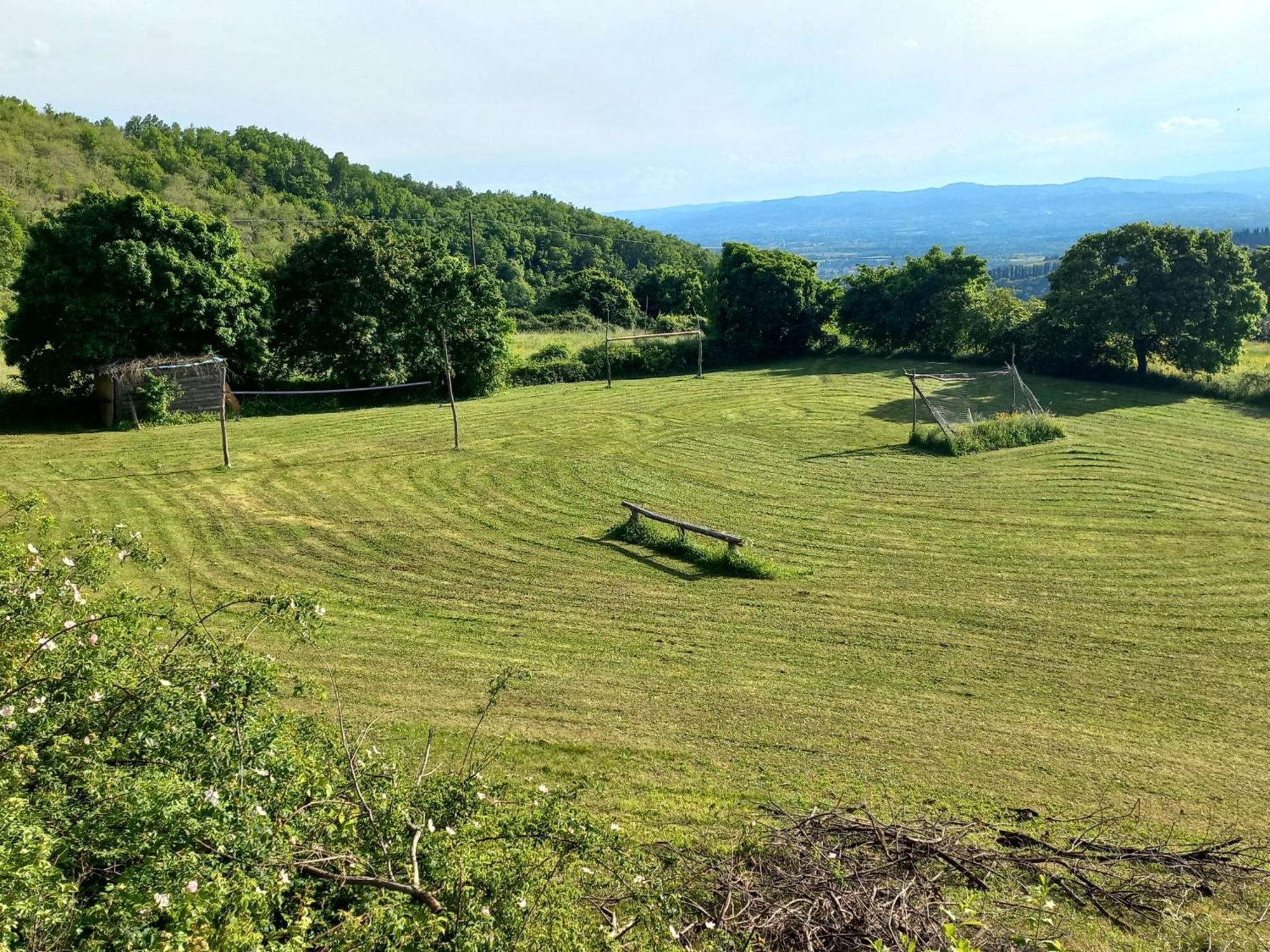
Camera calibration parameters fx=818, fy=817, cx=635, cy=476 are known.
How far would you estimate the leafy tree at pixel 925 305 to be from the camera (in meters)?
35.8

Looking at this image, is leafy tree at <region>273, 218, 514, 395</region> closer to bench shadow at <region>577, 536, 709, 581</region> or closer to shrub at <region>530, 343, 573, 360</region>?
shrub at <region>530, 343, 573, 360</region>

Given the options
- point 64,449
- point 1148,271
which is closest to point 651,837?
point 64,449

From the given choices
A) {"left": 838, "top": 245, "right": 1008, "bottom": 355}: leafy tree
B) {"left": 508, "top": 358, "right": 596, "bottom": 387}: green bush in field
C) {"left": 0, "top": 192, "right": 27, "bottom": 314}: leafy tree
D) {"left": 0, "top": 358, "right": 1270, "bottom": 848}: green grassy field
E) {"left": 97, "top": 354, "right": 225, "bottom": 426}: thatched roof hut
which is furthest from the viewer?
{"left": 0, "top": 192, "right": 27, "bottom": 314}: leafy tree

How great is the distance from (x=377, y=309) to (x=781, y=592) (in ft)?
69.8

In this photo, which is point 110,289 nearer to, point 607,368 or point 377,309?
point 377,309

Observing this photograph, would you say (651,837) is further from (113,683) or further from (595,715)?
(113,683)

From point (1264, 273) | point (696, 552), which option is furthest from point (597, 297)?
point (696, 552)

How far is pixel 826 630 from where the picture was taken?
1104 centimetres

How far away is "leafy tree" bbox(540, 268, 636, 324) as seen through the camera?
5400 cm

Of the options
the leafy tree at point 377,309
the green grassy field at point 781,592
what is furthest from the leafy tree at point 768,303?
the green grassy field at point 781,592

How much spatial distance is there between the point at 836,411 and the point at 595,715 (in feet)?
66.0

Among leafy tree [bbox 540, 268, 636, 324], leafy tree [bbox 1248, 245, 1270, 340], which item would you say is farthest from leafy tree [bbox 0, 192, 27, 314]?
leafy tree [bbox 1248, 245, 1270, 340]

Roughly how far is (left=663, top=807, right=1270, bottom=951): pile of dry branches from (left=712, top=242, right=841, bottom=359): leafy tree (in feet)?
114

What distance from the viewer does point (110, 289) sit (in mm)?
23156
